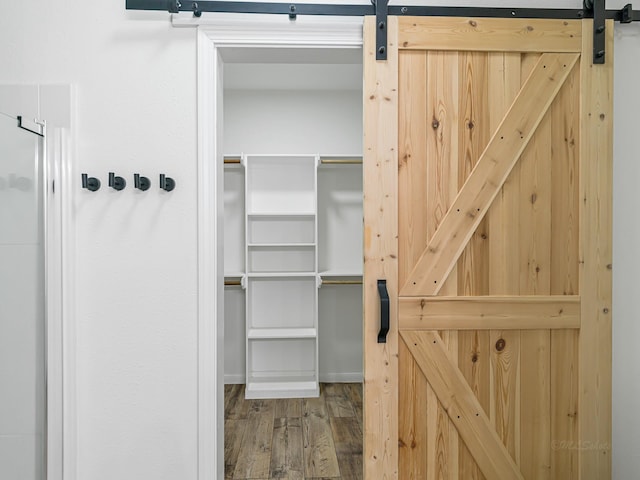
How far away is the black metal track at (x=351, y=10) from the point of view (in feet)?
5.34

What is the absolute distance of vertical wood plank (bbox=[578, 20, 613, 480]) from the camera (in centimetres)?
168

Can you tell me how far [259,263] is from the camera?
12.2 feet

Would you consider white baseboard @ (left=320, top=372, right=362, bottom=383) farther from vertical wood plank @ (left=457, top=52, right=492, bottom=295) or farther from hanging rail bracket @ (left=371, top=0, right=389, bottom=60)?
hanging rail bracket @ (left=371, top=0, right=389, bottom=60)

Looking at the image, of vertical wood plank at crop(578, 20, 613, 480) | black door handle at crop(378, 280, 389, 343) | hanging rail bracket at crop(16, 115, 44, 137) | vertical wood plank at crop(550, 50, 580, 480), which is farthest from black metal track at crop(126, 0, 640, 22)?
black door handle at crop(378, 280, 389, 343)

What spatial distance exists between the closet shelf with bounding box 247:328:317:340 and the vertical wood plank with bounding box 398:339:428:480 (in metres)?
1.86

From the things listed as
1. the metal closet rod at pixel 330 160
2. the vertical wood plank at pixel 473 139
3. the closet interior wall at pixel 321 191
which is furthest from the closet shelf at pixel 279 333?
the vertical wood plank at pixel 473 139

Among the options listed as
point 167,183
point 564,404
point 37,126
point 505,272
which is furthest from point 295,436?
point 37,126

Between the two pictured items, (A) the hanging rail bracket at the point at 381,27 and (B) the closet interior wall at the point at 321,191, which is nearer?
(A) the hanging rail bracket at the point at 381,27

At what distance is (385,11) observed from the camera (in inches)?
64.5

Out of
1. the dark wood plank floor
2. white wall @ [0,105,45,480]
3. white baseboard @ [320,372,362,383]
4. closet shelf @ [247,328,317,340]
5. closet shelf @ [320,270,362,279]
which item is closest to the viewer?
white wall @ [0,105,45,480]

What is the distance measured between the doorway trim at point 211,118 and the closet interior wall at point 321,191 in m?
1.93

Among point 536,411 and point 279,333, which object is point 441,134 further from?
point 279,333

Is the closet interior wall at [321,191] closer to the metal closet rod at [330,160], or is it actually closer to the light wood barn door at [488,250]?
the metal closet rod at [330,160]

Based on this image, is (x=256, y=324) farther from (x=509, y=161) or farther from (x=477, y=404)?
(x=509, y=161)
